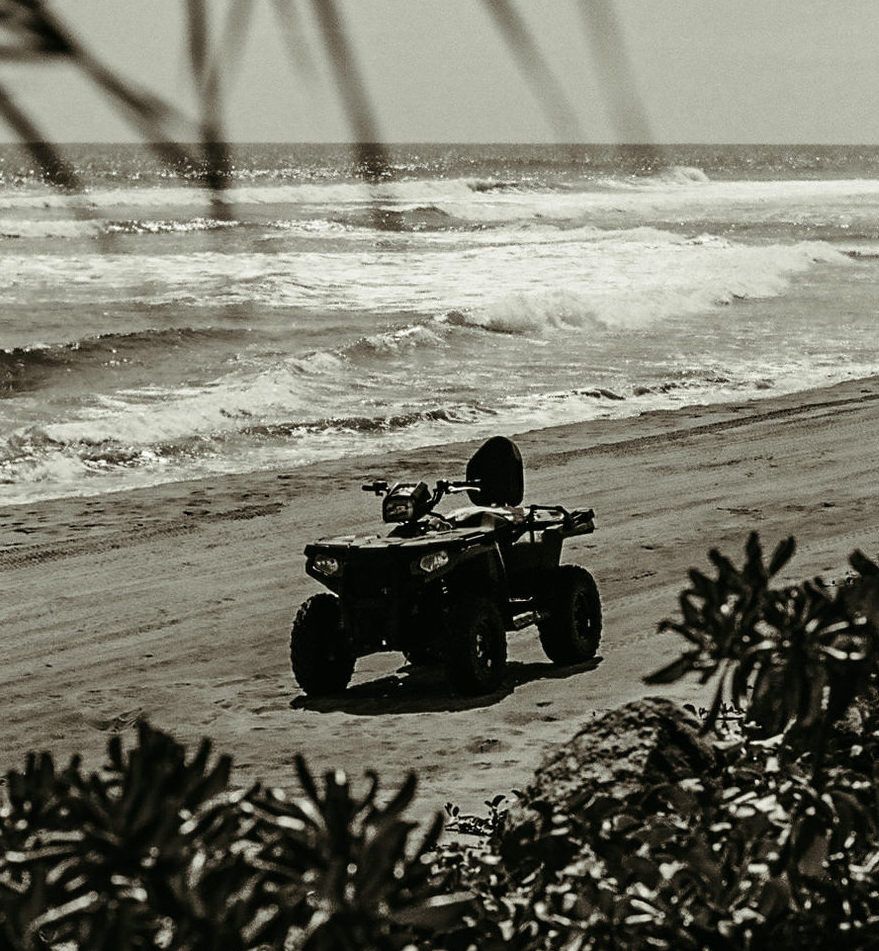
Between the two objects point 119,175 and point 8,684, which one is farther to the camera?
point 8,684

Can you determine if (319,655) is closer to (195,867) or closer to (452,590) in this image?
(452,590)

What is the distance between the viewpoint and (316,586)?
10.1 meters

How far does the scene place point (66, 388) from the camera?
1953cm

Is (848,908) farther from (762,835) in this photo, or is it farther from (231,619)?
(231,619)

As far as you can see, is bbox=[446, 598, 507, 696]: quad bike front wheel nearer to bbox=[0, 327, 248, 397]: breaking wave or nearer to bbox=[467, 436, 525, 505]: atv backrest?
bbox=[467, 436, 525, 505]: atv backrest

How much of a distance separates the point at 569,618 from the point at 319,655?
1.27m

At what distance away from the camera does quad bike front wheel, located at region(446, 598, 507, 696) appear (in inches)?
283

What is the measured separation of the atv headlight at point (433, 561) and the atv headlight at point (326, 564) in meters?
0.42

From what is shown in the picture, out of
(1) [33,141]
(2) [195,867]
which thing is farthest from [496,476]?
(1) [33,141]

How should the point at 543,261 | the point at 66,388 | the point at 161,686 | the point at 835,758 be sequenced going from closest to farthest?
the point at 835,758 → the point at 161,686 → the point at 66,388 → the point at 543,261

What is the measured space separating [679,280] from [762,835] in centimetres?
2932

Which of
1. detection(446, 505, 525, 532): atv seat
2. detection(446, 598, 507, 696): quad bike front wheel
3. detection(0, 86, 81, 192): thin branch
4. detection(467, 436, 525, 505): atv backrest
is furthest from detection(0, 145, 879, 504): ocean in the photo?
detection(446, 598, 507, 696): quad bike front wheel

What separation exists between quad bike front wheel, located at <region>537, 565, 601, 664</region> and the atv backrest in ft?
1.53

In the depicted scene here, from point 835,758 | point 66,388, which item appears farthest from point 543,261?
point 835,758
